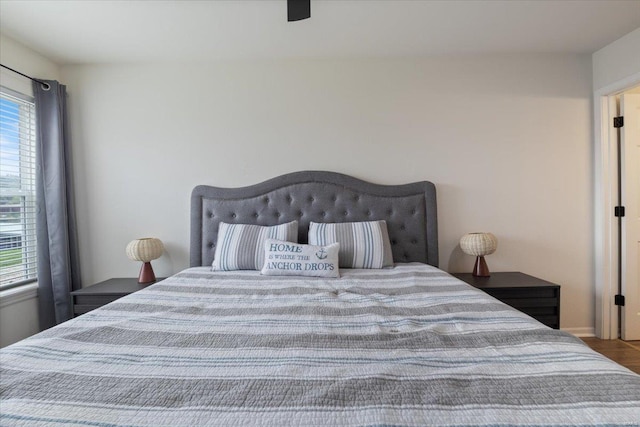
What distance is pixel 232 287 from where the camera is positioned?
1754mm

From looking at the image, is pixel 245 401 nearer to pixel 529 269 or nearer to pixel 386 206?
pixel 386 206

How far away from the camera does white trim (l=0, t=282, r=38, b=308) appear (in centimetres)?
215

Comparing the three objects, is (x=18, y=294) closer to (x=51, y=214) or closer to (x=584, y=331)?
(x=51, y=214)

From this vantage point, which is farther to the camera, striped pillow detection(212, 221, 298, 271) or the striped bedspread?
striped pillow detection(212, 221, 298, 271)

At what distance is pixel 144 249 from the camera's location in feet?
7.71

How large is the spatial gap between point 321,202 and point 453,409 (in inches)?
75.4

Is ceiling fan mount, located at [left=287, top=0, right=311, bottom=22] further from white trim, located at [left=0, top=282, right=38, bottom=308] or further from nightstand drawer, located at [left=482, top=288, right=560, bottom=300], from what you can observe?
white trim, located at [left=0, top=282, right=38, bottom=308]

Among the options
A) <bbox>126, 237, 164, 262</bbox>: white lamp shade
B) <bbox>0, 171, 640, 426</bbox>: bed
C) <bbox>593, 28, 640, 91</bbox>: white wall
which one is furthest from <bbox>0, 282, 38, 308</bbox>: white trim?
<bbox>593, 28, 640, 91</bbox>: white wall

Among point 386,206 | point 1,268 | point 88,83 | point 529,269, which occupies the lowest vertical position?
point 529,269

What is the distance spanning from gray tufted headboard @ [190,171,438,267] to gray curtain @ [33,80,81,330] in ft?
3.18

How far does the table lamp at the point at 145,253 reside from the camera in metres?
2.34

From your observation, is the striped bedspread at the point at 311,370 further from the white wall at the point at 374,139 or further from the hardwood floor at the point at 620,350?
the hardwood floor at the point at 620,350

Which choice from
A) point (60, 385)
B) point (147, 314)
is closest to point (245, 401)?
point (60, 385)

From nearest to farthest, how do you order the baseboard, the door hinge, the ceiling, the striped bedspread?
the striped bedspread < the ceiling < the door hinge < the baseboard
